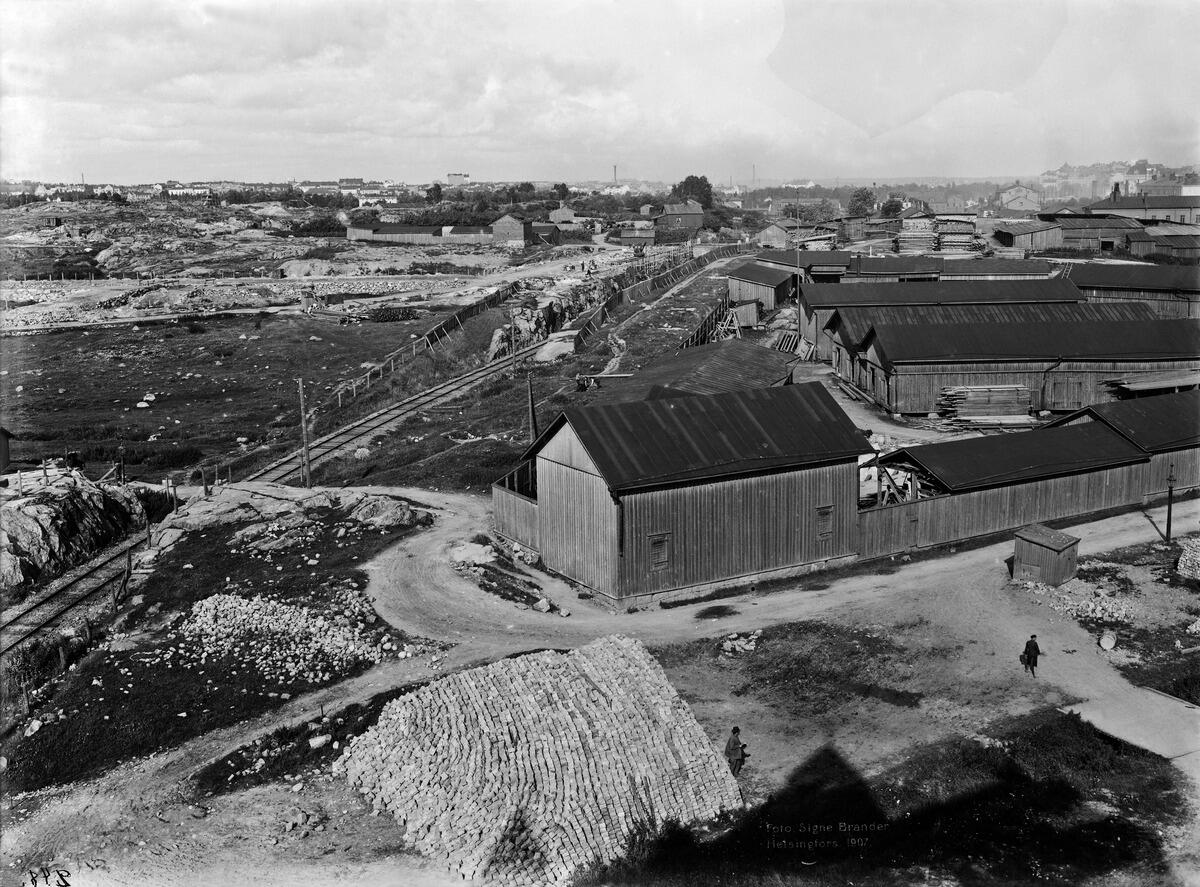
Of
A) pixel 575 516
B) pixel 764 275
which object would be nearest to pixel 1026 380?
pixel 575 516

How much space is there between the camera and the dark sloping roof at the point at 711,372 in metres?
38.9

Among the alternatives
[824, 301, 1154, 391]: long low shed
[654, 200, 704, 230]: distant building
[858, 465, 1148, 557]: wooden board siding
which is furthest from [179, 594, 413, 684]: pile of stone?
[654, 200, 704, 230]: distant building

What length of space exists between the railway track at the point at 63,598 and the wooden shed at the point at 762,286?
48.8 meters

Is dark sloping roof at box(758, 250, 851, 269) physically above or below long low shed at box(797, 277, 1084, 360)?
above

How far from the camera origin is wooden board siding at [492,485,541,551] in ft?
96.9

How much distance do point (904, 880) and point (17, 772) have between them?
15.9m

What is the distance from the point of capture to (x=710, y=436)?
2739cm

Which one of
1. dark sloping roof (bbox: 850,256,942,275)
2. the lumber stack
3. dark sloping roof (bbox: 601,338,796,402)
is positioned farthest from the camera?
dark sloping roof (bbox: 850,256,942,275)

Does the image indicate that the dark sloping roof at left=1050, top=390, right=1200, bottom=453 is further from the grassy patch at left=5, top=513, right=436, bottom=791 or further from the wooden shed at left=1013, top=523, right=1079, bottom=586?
the grassy patch at left=5, top=513, right=436, bottom=791

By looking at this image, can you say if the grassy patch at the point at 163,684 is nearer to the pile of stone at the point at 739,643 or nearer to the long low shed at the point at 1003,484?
the pile of stone at the point at 739,643

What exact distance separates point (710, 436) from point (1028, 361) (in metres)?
24.3

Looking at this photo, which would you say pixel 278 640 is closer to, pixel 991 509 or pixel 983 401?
pixel 991 509

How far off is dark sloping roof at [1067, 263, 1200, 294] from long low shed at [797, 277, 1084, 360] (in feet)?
26.1

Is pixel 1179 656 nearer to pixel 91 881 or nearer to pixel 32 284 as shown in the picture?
pixel 91 881
